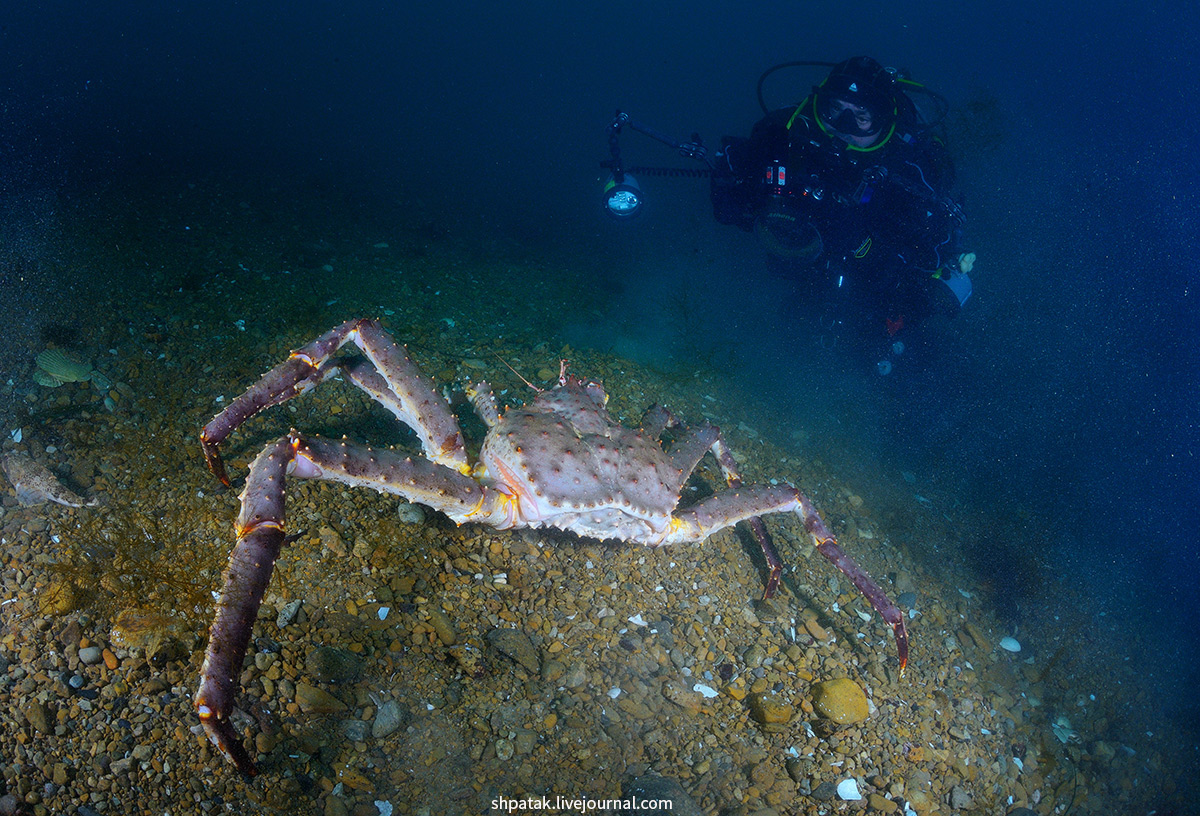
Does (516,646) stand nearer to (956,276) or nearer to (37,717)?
(37,717)

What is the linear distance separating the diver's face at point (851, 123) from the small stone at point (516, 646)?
741 cm

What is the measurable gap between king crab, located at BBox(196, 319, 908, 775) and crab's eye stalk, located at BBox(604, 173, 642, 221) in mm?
4844

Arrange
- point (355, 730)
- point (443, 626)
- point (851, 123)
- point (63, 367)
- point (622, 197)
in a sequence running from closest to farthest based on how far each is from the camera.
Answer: point (355, 730)
point (443, 626)
point (63, 367)
point (851, 123)
point (622, 197)

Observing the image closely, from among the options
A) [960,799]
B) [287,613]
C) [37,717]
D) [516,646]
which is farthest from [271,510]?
[960,799]

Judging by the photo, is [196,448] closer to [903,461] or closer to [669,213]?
[903,461]

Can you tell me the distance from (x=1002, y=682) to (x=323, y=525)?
190 inches

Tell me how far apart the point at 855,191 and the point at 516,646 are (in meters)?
7.05

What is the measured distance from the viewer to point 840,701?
302 cm

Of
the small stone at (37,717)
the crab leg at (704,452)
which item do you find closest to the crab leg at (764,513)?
the crab leg at (704,452)

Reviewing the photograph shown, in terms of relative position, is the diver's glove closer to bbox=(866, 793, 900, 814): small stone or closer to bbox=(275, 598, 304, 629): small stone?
bbox=(866, 793, 900, 814): small stone

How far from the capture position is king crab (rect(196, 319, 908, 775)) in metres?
2.35

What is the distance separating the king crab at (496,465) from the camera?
7.72ft

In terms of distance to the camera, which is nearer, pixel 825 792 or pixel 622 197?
pixel 825 792

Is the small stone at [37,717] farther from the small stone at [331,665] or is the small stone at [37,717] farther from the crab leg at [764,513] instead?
the crab leg at [764,513]
